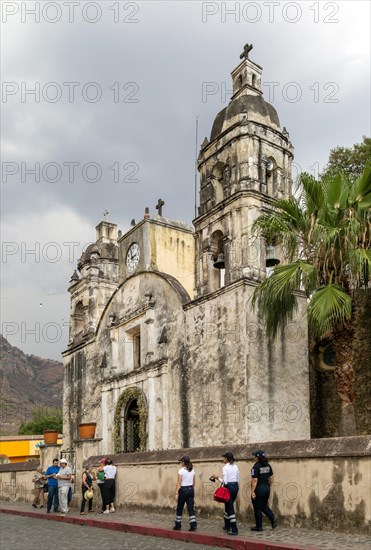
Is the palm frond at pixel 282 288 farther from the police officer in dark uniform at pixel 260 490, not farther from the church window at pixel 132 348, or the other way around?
the church window at pixel 132 348

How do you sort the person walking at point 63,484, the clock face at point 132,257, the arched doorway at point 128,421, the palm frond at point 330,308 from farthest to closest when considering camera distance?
the clock face at point 132,257, the arched doorway at point 128,421, the person walking at point 63,484, the palm frond at point 330,308

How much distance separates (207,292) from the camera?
61.5 ft

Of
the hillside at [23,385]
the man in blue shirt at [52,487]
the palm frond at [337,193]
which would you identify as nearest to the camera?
the palm frond at [337,193]

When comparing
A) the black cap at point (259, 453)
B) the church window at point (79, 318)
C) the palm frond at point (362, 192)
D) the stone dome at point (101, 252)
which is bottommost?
the black cap at point (259, 453)

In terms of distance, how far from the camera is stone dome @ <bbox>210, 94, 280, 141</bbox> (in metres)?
19.0

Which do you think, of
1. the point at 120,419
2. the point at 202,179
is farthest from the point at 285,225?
the point at 120,419

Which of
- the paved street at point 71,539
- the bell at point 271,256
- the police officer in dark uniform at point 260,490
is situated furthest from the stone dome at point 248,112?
the paved street at point 71,539

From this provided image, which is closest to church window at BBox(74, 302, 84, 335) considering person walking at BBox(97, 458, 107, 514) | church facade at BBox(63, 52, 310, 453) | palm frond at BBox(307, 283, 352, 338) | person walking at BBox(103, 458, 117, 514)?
church facade at BBox(63, 52, 310, 453)

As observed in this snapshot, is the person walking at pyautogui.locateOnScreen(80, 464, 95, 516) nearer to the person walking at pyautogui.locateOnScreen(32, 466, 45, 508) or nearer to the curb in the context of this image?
the curb

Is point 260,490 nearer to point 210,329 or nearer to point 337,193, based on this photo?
point 337,193

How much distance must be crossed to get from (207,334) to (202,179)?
201 inches

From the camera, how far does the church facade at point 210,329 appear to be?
54.6ft

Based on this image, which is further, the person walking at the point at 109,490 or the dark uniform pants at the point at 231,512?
the person walking at the point at 109,490

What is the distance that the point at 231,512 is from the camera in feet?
32.0
